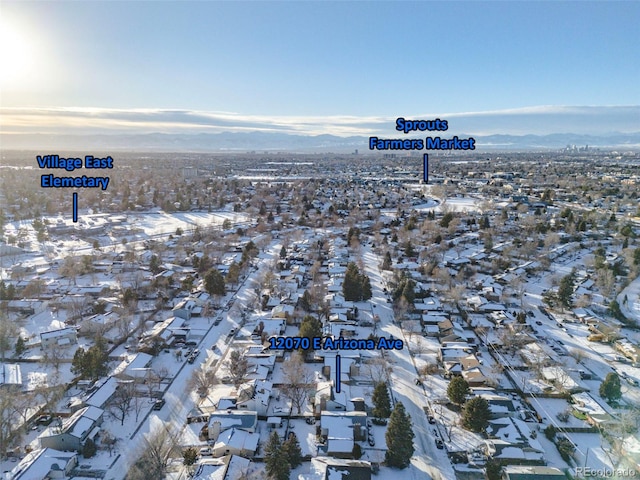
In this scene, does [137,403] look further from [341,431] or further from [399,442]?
[399,442]

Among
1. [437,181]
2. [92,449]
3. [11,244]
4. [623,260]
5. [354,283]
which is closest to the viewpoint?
[92,449]

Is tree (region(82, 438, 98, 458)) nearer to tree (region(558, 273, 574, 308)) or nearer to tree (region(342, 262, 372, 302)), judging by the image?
tree (region(342, 262, 372, 302))

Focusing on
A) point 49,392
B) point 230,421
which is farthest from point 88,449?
point 230,421

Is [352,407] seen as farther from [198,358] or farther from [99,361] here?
[99,361]

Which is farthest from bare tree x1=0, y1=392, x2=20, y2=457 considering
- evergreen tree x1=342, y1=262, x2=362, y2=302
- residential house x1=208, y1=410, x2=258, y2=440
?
evergreen tree x1=342, y1=262, x2=362, y2=302

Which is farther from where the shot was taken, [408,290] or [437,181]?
[437,181]

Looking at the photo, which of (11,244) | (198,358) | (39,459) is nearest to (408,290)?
(198,358)
